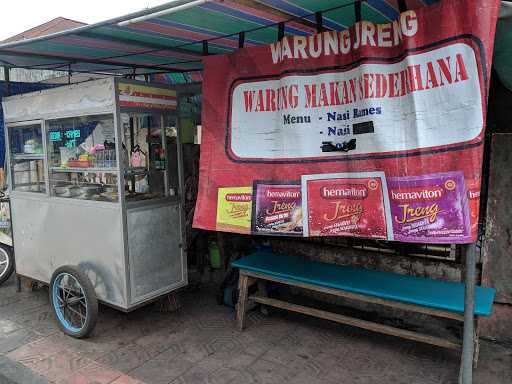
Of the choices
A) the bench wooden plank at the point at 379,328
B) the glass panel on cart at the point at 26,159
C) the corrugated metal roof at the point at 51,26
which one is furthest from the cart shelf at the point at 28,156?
the corrugated metal roof at the point at 51,26

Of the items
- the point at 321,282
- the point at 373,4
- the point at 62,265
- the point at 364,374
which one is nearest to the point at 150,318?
the point at 62,265

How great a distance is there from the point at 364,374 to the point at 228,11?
3.07 m

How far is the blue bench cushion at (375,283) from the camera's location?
3.30 metres

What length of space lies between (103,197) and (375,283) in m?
2.78

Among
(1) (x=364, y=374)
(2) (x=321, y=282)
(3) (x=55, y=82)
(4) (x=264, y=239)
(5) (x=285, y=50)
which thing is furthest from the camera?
(3) (x=55, y=82)

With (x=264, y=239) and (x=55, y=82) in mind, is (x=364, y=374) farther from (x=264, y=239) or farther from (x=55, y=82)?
(x=55, y=82)

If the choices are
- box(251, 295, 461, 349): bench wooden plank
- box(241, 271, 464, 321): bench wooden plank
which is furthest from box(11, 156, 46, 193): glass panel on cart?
box(251, 295, 461, 349): bench wooden plank

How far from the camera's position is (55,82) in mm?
7125

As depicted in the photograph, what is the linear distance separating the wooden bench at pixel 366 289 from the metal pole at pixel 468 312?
0.15m

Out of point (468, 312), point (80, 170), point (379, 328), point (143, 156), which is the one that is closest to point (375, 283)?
point (379, 328)

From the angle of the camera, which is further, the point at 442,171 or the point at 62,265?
the point at 62,265

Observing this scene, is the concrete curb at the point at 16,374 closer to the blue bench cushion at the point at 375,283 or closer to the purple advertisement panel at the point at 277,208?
the blue bench cushion at the point at 375,283

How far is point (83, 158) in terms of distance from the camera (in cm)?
442

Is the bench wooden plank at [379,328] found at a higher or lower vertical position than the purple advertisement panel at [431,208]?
lower
